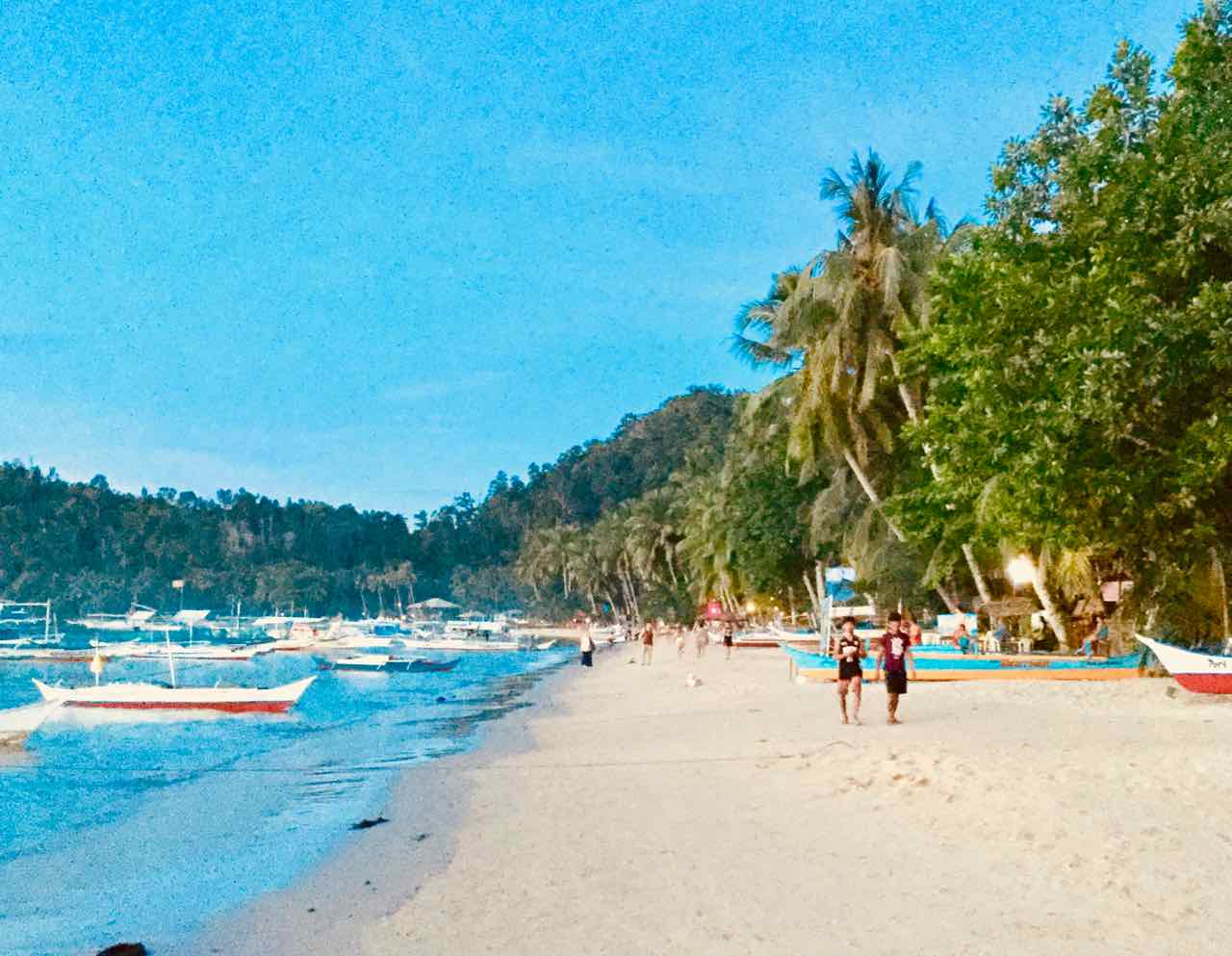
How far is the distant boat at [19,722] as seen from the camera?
72.1 feet

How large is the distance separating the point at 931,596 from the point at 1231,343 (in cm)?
2629

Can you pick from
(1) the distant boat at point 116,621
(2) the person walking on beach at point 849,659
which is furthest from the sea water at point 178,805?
(1) the distant boat at point 116,621

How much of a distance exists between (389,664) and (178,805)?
3899 centimetres

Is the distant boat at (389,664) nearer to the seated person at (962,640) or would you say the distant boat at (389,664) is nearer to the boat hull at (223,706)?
the boat hull at (223,706)

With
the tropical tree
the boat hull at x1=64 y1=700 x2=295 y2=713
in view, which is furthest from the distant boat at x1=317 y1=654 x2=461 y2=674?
the tropical tree

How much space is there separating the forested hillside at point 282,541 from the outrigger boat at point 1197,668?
415 ft

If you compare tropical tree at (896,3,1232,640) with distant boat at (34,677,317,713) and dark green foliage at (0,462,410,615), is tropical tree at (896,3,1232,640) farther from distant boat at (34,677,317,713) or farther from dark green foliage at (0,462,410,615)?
dark green foliage at (0,462,410,615)

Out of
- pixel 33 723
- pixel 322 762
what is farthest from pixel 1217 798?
pixel 33 723

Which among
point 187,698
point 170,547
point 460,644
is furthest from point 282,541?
point 187,698

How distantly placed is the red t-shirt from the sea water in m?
7.19

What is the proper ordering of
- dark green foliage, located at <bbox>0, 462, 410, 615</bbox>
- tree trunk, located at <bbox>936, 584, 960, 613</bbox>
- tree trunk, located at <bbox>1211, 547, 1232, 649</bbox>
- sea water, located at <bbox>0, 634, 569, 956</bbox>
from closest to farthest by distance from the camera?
sea water, located at <bbox>0, 634, 569, 956</bbox>
tree trunk, located at <bbox>1211, 547, 1232, 649</bbox>
tree trunk, located at <bbox>936, 584, 960, 613</bbox>
dark green foliage, located at <bbox>0, 462, 410, 615</bbox>

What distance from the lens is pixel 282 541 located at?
7185 inches

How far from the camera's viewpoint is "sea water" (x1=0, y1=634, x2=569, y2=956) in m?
9.12

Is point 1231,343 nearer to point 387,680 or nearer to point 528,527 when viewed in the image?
point 387,680
